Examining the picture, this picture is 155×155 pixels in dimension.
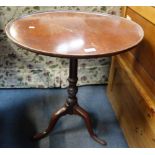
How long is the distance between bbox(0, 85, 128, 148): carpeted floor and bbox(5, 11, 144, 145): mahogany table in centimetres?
8

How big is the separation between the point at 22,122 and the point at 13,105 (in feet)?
0.74

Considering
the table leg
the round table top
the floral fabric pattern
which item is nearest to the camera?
the round table top

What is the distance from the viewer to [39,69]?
75.7 inches

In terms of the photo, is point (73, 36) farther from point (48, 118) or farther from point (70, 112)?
point (48, 118)

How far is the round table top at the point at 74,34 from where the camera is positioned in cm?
93

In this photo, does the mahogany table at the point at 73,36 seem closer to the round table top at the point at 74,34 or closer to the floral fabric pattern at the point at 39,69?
the round table top at the point at 74,34

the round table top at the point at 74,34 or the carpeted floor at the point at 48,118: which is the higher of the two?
the round table top at the point at 74,34

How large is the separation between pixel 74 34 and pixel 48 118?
769mm

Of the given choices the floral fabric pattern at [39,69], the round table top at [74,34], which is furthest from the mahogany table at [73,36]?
the floral fabric pattern at [39,69]

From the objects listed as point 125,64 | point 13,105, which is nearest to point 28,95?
point 13,105

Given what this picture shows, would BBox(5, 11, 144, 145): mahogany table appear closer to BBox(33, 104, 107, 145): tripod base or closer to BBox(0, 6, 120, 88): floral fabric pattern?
BBox(33, 104, 107, 145): tripod base

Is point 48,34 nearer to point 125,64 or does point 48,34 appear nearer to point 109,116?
point 125,64

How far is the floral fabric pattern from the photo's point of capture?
1832 millimetres

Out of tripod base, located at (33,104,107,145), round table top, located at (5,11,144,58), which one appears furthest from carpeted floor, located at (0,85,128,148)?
round table top, located at (5,11,144,58)
